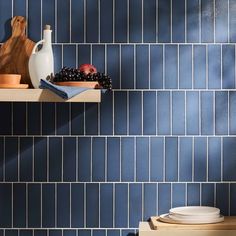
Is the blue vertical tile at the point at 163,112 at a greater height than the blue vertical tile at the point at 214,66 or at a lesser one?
lesser

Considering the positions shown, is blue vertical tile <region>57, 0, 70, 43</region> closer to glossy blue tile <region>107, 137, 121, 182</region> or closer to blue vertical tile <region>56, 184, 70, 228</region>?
glossy blue tile <region>107, 137, 121, 182</region>

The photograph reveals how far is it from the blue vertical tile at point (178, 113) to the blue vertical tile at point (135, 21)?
317mm

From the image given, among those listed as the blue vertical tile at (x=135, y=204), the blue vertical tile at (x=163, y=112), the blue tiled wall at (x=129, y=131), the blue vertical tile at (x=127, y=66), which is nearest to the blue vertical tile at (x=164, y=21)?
the blue tiled wall at (x=129, y=131)

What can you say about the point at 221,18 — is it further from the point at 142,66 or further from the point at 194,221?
the point at 194,221

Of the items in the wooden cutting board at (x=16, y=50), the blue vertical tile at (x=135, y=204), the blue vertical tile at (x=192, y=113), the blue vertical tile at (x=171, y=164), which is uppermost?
the wooden cutting board at (x=16, y=50)

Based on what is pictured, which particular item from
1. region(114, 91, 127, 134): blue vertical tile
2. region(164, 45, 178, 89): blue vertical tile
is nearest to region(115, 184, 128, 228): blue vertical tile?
region(114, 91, 127, 134): blue vertical tile

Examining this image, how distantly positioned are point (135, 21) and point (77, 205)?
0.90 metres

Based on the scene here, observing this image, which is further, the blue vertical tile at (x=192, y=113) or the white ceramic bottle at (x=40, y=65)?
the blue vertical tile at (x=192, y=113)

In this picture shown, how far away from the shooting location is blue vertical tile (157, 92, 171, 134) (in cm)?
296

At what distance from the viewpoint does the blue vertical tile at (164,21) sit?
116 inches

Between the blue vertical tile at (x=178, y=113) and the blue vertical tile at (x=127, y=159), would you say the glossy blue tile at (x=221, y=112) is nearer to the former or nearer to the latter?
the blue vertical tile at (x=178, y=113)

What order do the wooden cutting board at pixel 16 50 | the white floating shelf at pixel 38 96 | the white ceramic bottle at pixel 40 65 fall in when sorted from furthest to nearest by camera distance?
the wooden cutting board at pixel 16 50, the white ceramic bottle at pixel 40 65, the white floating shelf at pixel 38 96

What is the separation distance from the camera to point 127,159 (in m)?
2.96

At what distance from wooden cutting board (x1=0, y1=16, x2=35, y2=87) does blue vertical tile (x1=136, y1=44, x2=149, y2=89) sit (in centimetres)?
50
